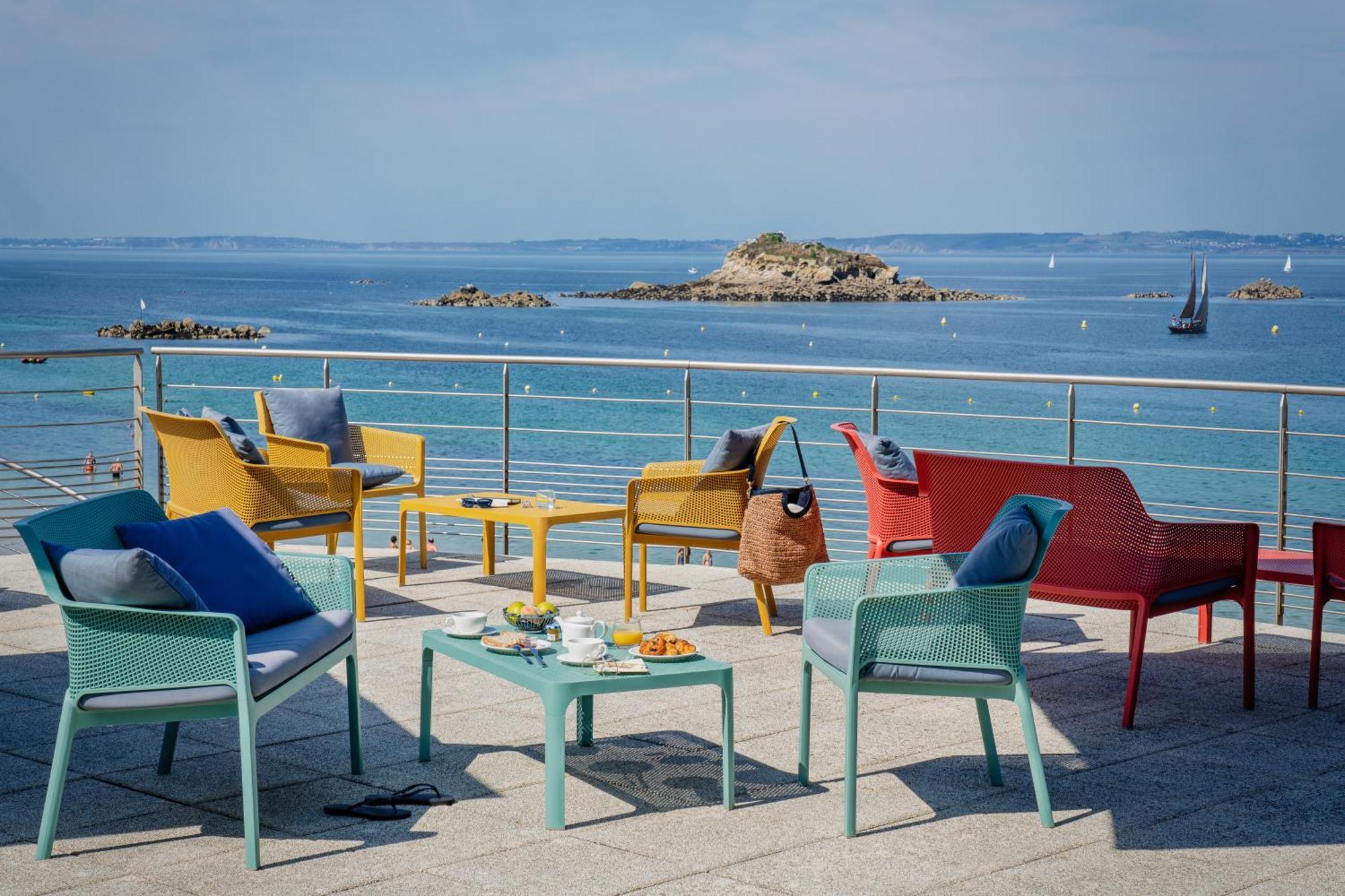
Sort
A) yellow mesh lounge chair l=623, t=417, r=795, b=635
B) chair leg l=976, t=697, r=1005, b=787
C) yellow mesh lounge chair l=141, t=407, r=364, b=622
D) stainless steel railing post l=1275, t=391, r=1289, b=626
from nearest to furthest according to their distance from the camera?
chair leg l=976, t=697, r=1005, b=787 < yellow mesh lounge chair l=141, t=407, r=364, b=622 < yellow mesh lounge chair l=623, t=417, r=795, b=635 < stainless steel railing post l=1275, t=391, r=1289, b=626

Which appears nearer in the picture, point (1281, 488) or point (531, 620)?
point (531, 620)

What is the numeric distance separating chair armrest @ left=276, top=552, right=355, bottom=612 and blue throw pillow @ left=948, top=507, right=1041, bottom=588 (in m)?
1.68

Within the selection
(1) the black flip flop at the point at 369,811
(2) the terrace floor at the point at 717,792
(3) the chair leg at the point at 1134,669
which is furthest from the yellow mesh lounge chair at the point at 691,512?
(1) the black flip flop at the point at 369,811

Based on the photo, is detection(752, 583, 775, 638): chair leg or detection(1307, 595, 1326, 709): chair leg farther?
detection(752, 583, 775, 638): chair leg

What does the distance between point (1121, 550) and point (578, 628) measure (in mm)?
1848

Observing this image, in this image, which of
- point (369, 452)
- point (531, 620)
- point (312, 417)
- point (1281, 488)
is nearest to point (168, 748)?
point (531, 620)

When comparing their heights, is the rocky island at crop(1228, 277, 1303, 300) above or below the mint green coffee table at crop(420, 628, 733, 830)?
above

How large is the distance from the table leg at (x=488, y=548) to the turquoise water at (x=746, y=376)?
1.66 feet

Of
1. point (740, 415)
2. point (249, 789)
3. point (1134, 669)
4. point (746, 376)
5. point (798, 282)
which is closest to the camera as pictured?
point (249, 789)

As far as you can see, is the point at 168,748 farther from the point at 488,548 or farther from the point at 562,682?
the point at 488,548

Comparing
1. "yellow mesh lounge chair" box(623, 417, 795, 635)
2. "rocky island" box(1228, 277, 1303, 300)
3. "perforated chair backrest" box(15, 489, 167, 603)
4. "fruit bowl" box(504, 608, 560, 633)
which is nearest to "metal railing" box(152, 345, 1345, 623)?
"yellow mesh lounge chair" box(623, 417, 795, 635)

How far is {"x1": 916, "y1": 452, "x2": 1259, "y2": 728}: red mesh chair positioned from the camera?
4.72 m

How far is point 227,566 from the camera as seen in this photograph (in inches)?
160

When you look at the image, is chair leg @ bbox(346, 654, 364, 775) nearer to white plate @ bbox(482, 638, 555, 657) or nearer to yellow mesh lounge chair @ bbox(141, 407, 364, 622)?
white plate @ bbox(482, 638, 555, 657)
